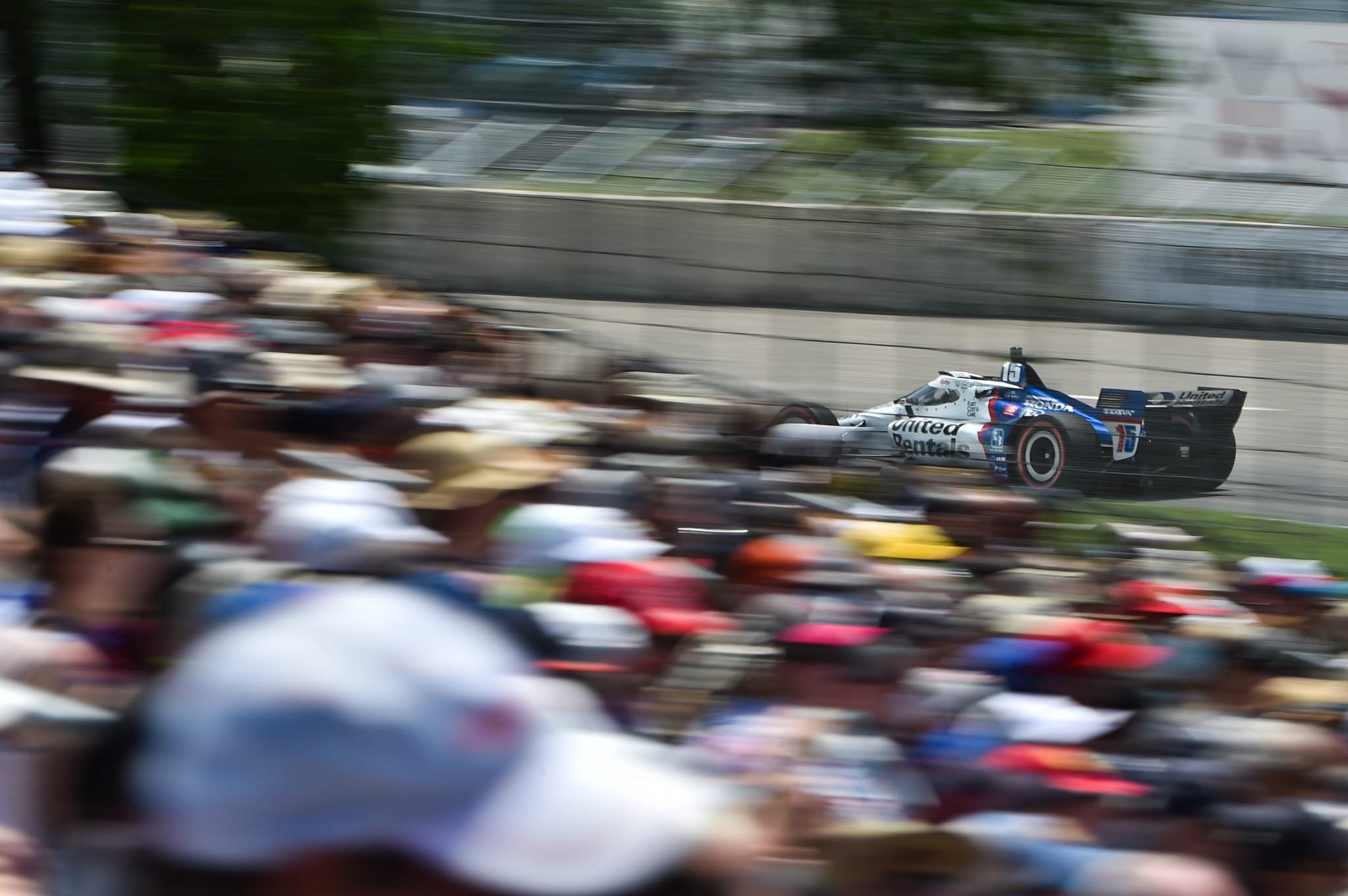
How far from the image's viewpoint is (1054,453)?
7289mm

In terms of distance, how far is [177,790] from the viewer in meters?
1.31

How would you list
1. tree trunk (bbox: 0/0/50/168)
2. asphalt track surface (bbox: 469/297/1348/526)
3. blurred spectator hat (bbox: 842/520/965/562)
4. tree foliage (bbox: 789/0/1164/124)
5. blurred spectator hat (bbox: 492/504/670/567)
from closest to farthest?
blurred spectator hat (bbox: 492/504/670/567) → blurred spectator hat (bbox: 842/520/965/562) → asphalt track surface (bbox: 469/297/1348/526) → tree trunk (bbox: 0/0/50/168) → tree foliage (bbox: 789/0/1164/124)

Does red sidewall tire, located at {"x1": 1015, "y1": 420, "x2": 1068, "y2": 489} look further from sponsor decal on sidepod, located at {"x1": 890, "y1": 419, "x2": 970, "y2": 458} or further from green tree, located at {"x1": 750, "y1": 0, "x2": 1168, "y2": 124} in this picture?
green tree, located at {"x1": 750, "y1": 0, "x2": 1168, "y2": 124}

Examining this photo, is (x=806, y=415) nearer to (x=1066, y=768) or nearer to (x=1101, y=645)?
(x=1101, y=645)

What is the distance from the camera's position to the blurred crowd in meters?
1.32

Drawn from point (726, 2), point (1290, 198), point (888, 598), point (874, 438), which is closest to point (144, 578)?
point (888, 598)

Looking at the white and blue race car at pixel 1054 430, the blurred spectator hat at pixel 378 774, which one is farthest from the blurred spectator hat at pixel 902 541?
the white and blue race car at pixel 1054 430

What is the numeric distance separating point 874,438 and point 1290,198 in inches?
153

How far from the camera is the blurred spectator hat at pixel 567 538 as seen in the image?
6.76 feet

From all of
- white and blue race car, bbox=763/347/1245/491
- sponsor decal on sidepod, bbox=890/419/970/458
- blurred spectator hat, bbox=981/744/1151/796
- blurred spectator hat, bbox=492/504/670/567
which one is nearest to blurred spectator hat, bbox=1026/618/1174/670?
blurred spectator hat, bbox=981/744/1151/796

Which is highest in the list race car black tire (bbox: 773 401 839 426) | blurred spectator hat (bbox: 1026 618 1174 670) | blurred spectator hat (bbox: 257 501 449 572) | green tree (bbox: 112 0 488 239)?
green tree (bbox: 112 0 488 239)

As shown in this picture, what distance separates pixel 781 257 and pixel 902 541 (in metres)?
3.67

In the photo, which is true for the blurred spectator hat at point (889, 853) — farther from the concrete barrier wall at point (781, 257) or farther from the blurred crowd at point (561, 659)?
the concrete barrier wall at point (781, 257)

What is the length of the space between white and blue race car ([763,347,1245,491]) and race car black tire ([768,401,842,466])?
0.04 m
